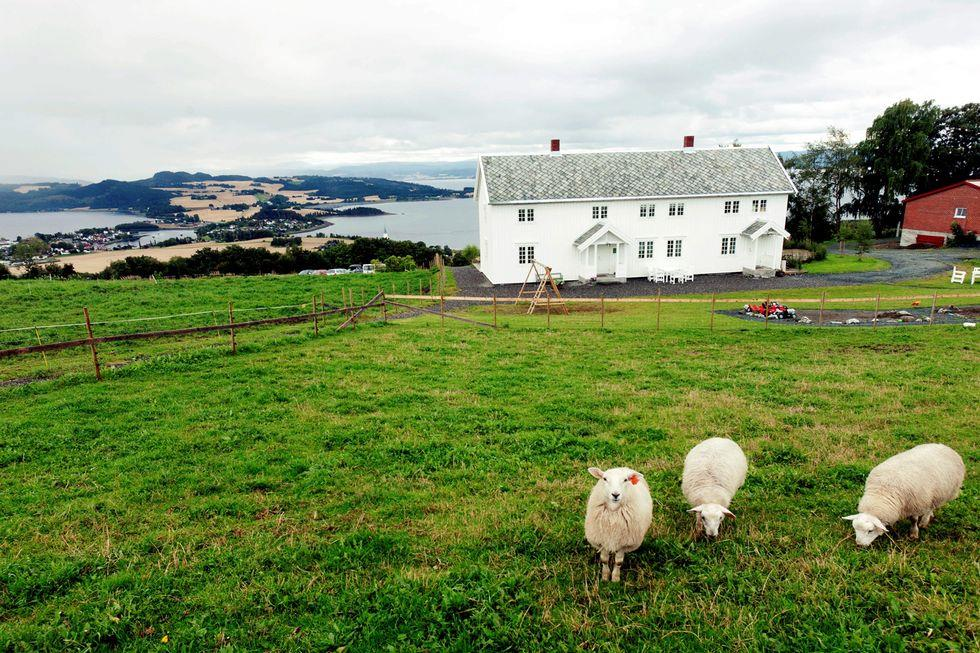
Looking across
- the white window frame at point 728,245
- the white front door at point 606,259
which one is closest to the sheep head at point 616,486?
the white front door at point 606,259

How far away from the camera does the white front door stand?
37.3 meters

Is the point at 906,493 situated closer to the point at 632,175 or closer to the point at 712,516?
the point at 712,516

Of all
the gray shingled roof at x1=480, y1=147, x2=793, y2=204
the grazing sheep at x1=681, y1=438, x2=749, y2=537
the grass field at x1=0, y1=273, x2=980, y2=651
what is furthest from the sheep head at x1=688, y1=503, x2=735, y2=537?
the gray shingled roof at x1=480, y1=147, x2=793, y2=204

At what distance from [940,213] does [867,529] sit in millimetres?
59510

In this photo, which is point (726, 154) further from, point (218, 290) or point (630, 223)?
point (218, 290)

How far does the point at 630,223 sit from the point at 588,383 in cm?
2652

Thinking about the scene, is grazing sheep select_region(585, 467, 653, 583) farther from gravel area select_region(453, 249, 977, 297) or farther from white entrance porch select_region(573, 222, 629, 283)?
white entrance porch select_region(573, 222, 629, 283)

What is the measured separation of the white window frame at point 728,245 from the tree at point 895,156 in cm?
2987

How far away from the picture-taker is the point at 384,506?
7.75 m

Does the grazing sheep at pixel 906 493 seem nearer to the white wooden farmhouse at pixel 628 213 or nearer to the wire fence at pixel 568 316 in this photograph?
the wire fence at pixel 568 316

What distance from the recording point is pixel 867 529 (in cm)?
638

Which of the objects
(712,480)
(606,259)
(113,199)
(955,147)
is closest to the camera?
(712,480)

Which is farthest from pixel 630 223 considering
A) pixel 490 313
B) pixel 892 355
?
pixel 892 355

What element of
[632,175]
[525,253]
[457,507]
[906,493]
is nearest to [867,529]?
[906,493]
